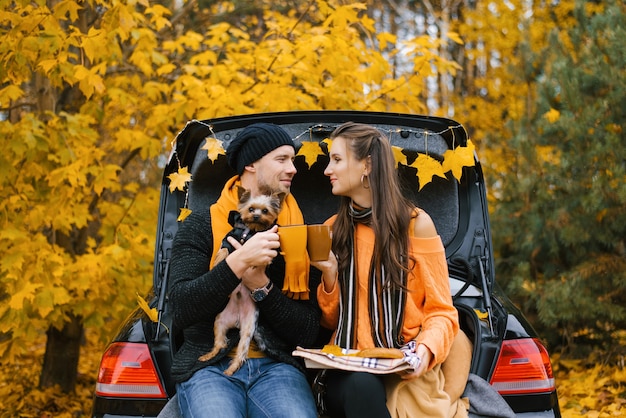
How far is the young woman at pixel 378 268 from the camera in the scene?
2822mm

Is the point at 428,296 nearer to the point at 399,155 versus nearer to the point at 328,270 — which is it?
the point at 328,270

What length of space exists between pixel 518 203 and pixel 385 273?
4803mm

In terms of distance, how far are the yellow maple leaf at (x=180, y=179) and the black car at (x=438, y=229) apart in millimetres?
115

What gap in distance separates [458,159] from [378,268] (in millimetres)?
964

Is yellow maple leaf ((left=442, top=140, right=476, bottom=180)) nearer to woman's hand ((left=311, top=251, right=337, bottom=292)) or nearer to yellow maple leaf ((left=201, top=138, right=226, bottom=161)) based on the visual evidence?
woman's hand ((left=311, top=251, right=337, bottom=292))

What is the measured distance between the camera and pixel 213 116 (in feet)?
16.3

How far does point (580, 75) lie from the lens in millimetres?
6281

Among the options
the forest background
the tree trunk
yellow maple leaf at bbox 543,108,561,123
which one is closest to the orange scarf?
the forest background

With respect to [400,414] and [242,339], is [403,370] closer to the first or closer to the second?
[400,414]

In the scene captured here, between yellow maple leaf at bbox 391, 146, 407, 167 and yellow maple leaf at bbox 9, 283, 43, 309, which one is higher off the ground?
yellow maple leaf at bbox 391, 146, 407, 167

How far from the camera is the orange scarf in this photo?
2.79 meters

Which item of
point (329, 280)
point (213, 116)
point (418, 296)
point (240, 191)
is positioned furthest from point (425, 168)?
point (213, 116)

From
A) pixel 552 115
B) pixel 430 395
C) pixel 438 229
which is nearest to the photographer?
pixel 430 395

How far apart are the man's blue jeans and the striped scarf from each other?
0.89 feet
